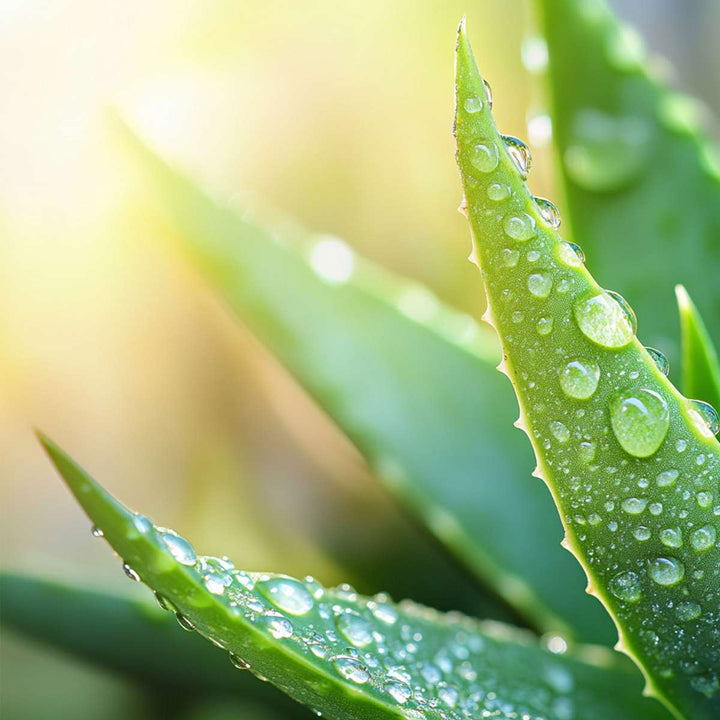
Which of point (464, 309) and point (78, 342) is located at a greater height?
point (464, 309)

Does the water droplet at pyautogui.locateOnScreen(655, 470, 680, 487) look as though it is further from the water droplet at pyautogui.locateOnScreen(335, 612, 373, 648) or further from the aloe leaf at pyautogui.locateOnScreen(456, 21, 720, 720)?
the water droplet at pyautogui.locateOnScreen(335, 612, 373, 648)

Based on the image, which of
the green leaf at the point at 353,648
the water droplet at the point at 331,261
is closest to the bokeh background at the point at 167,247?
the water droplet at the point at 331,261

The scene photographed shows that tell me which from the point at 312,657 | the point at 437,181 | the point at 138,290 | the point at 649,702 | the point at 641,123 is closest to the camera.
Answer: the point at 312,657

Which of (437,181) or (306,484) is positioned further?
(437,181)

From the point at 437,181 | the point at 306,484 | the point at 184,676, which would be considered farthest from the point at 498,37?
the point at 184,676

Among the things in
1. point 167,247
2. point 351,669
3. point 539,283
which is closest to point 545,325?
point 539,283

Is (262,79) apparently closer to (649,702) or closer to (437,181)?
(437,181)

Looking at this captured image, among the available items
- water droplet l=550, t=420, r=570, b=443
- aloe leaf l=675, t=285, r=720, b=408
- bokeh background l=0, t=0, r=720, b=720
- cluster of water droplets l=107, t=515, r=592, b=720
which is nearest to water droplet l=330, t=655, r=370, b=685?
cluster of water droplets l=107, t=515, r=592, b=720

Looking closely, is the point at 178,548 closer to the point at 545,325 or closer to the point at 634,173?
the point at 545,325
